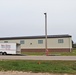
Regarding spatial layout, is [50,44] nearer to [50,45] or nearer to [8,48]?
[50,45]

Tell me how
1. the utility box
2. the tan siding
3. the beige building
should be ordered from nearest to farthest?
the utility box → the tan siding → the beige building

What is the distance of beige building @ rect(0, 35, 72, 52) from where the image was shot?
68938 millimetres

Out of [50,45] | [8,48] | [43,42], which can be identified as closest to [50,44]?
[50,45]

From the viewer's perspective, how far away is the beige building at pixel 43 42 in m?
68.9

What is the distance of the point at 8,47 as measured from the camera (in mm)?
51406

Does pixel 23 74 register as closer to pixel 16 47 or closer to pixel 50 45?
pixel 16 47

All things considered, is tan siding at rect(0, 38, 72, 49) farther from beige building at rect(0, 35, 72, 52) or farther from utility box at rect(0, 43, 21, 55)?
utility box at rect(0, 43, 21, 55)

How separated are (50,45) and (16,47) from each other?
2020 cm

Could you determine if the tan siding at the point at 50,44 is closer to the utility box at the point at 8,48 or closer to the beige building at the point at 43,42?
the beige building at the point at 43,42

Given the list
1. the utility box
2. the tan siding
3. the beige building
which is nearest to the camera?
the utility box

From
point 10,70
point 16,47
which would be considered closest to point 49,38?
point 16,47

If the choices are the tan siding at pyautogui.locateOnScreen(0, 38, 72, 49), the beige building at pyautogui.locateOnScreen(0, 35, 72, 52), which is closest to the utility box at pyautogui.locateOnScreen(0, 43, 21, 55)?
the beige building at pyautogui.locateOnScreen(0, 35, 72, 52)

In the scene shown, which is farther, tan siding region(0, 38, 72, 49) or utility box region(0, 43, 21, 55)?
tan siding region(0, 38, 72, 49)

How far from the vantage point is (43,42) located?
70625mm
